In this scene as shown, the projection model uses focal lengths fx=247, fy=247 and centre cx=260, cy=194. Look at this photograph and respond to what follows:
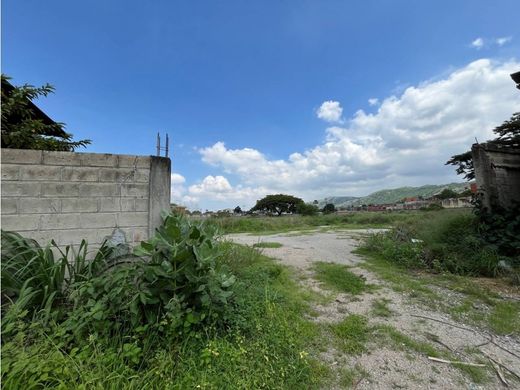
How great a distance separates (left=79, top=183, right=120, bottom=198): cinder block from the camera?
8.02 ft

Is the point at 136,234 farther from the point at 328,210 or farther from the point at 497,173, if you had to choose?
the point at 328,210

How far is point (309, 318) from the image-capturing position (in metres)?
2.52

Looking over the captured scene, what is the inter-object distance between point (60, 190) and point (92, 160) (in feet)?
1.31

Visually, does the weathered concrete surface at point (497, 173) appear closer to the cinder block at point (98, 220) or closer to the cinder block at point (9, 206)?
the cinder block at point (98, 220)

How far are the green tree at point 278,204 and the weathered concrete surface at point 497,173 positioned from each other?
33.0 m

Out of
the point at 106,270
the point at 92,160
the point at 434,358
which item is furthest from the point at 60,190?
the point at 434,358

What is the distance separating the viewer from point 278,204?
39562 mm

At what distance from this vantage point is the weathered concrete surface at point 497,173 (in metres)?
4.79

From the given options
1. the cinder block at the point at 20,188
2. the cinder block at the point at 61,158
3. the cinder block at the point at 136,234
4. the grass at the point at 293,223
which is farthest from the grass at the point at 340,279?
the grass at the point at 293,223

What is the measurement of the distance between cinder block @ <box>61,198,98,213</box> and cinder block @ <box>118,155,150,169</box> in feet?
1.48

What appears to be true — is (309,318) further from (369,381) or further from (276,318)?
(369,381)

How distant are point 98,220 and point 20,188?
683 millimetres


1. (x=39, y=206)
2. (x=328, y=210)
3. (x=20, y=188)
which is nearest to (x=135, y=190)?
(x=39, y=206)

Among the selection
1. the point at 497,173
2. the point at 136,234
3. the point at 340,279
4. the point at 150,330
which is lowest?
the point at 340,279
